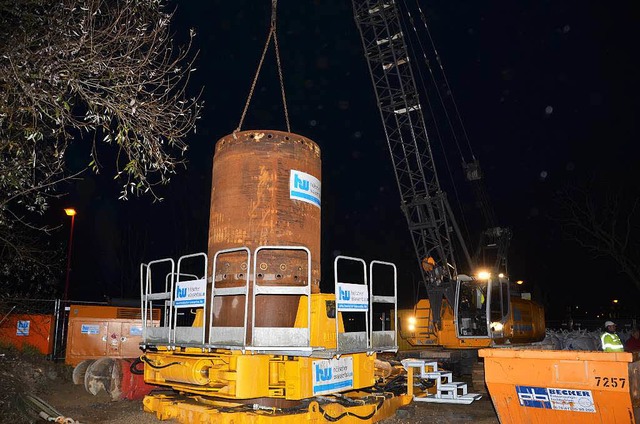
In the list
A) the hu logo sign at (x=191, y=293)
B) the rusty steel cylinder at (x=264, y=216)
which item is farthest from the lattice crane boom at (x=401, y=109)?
the hu logo sign at (x=191, y=293)

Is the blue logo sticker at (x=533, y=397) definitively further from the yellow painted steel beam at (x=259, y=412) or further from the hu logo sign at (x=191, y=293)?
the hu logo sign at (x=191, y=293)

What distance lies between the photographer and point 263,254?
736 centimetres

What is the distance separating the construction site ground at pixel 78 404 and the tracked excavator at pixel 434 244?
299cm

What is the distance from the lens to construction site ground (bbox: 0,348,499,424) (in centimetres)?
829

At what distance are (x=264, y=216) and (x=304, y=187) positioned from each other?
2.87ft

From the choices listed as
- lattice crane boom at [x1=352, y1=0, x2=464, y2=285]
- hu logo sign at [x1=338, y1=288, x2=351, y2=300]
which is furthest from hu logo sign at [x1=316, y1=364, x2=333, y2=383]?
lattice crane boom at [x1=352, y1=0, x2=464, y2=285]

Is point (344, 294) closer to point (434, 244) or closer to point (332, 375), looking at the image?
point (332, 375)

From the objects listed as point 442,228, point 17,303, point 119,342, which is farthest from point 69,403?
point 442,228

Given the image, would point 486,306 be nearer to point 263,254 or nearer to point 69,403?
point 263,254

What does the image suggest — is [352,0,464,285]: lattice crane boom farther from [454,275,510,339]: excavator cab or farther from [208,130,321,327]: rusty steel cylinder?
[208,130,321,327]: rusty steel cylinder

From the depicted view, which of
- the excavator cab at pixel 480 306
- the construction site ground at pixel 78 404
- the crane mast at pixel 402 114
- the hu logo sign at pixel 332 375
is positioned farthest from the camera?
the crane mast at pixel 402 114

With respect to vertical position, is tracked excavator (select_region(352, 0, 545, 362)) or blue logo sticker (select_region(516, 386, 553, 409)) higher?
tracked excavator (select_region(352, 0, 545, 362))

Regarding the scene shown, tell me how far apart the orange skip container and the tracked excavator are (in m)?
6.85

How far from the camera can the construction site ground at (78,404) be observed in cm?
829
